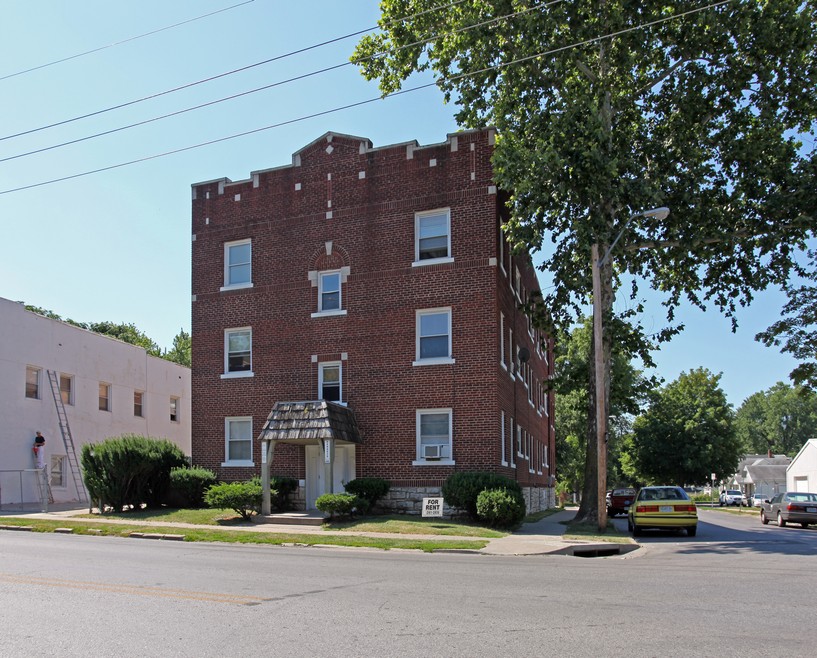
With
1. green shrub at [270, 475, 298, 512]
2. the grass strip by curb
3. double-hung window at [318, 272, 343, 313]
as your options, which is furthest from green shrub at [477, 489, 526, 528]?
double-hung window at [318, 272, 343, 313]

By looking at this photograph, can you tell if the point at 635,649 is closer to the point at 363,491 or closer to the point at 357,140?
the point at 363,491

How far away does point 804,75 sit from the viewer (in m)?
22.7

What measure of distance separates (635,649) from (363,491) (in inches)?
645

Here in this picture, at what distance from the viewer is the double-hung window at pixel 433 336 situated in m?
23.5

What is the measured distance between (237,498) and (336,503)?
293 centimetres

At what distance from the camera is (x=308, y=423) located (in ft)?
73.3

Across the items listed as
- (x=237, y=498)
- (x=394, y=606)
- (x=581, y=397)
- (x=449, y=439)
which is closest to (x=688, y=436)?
(x=581, y=397)

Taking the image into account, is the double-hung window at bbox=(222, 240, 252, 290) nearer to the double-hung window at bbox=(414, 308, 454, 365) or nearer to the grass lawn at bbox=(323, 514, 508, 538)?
the double-hung window at bbox=(414, 308, 454, 365)

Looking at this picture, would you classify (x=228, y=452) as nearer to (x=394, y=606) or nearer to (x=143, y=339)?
(x=394, y=606)

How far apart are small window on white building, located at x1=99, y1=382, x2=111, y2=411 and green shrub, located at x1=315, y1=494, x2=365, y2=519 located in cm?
1788

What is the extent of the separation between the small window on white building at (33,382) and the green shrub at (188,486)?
9.04m

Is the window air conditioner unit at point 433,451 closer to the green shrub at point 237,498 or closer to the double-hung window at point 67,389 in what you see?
the green shrub at point 237,498

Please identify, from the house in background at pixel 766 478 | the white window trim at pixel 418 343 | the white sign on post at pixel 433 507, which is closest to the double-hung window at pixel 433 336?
the white window trim at pixel 418 343

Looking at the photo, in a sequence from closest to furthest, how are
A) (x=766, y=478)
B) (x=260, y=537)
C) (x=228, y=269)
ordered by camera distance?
(x=260, y=537)
(x=228, y=269)
(x=766, y=478)
